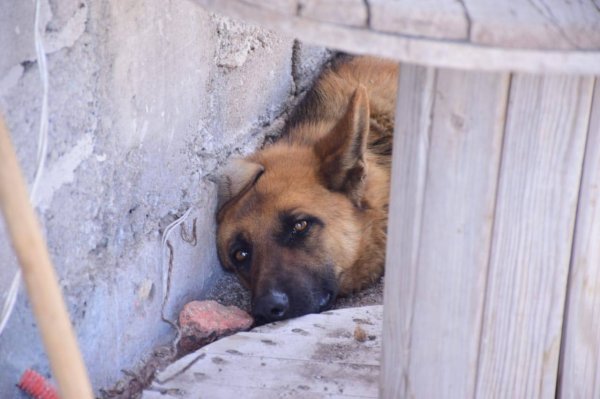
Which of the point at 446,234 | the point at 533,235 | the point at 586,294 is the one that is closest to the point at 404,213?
the point at 446,234

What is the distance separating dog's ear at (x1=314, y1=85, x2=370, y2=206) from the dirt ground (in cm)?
40

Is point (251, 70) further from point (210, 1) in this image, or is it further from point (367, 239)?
point (210, 1)

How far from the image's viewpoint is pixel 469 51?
133 cm

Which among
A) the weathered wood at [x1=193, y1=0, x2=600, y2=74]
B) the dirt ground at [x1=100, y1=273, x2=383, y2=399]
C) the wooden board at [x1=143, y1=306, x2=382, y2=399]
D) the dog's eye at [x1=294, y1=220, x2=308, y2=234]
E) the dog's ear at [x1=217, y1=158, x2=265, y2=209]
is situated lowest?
the dirt ground at [x1=100, y1=273, x2=383, y2=399]

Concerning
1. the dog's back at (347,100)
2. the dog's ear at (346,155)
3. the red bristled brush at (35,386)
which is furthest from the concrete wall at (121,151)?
the dog's back at (347,100)

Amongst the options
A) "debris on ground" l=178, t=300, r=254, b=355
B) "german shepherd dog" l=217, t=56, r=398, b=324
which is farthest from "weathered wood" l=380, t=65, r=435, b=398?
"german shepherd dog" l=217, t=56, r=398, b=324

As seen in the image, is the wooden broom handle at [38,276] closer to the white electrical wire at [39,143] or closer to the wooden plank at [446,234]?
the white electrical wire at [39,143]

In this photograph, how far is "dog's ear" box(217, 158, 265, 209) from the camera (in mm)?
3340

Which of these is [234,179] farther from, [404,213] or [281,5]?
[281,5]

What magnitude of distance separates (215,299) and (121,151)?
1022mm

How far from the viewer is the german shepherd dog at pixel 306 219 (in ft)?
10.3

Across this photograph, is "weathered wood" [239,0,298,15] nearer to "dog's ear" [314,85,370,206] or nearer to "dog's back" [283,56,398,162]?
"dog's ear" [314,85,370,206]

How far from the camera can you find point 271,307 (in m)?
3.00

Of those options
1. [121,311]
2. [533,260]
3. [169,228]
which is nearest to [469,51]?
[533,260]
